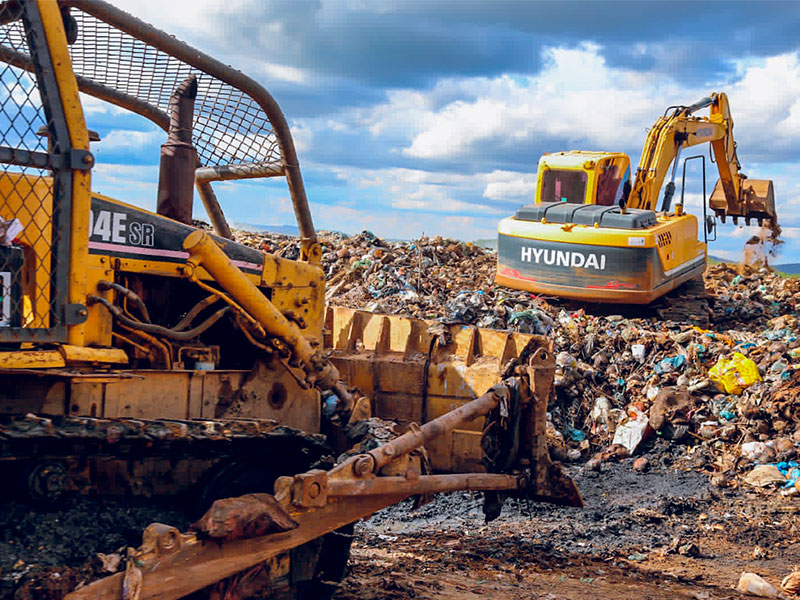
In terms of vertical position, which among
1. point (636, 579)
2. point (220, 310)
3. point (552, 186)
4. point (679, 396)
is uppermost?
point (552, 186)

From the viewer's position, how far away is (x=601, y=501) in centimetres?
774

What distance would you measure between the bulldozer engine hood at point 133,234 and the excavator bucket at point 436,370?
162 centimetres

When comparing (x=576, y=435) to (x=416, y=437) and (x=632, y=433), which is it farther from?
(x=416, y=437)

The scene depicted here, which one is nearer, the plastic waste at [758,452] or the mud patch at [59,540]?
the mud patch at [59,540]

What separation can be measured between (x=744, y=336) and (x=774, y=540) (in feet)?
15.9

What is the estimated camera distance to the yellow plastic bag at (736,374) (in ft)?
30.4

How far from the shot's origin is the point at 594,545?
6.54 meters

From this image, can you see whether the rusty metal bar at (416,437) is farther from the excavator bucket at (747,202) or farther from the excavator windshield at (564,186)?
the excavator bucket at (747,202)

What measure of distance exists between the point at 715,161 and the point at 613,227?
4643 millimetres

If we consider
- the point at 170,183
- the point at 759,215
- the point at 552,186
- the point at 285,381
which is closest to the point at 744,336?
the point at 552,186

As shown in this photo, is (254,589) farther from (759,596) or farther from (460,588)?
(759,596)

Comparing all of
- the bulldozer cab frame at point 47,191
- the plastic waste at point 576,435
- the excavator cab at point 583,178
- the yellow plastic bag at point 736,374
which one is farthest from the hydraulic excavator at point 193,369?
the excavator cab at point 583,178

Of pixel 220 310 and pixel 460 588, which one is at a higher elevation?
pixel 220 310

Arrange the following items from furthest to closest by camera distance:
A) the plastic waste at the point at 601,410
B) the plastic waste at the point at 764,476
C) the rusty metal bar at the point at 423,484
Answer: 1. the plastic waste at the point at 601,410
2. the plastic waste at the point at 764,476
3. the rusty metal bar at the point at 423,484
